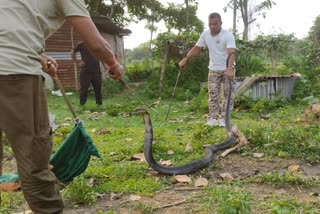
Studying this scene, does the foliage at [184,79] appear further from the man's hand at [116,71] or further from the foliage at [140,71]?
the man's hand at [116,71]

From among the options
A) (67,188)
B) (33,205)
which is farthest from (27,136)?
(67,188)

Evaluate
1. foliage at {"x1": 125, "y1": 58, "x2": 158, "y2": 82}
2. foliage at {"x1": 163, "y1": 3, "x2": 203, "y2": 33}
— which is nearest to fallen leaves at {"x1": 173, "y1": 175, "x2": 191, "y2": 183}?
foliage at {"x1": 125, "y1": 58, "x2": 158, "y2": 82}

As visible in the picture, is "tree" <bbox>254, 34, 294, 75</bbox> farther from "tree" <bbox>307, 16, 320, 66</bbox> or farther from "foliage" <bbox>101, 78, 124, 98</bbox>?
"foliage" <bbox>101, 78, 124, 98</bbox>

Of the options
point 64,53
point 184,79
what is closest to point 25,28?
point 184,79

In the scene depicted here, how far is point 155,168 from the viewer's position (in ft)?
12.7

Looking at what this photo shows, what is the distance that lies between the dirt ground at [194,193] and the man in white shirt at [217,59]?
96.4 inches

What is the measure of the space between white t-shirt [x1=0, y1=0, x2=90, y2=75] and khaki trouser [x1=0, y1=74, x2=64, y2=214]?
0.22 ft

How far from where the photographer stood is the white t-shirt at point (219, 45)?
6383 millimetres

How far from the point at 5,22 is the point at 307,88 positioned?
392 inches

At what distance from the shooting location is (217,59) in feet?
21.4

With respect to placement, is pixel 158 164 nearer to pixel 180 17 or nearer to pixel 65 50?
pixel 65 50

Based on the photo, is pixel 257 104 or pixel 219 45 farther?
pixel 257 104

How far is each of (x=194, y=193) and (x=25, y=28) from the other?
206 cm

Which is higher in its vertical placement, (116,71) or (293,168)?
(116,71)
